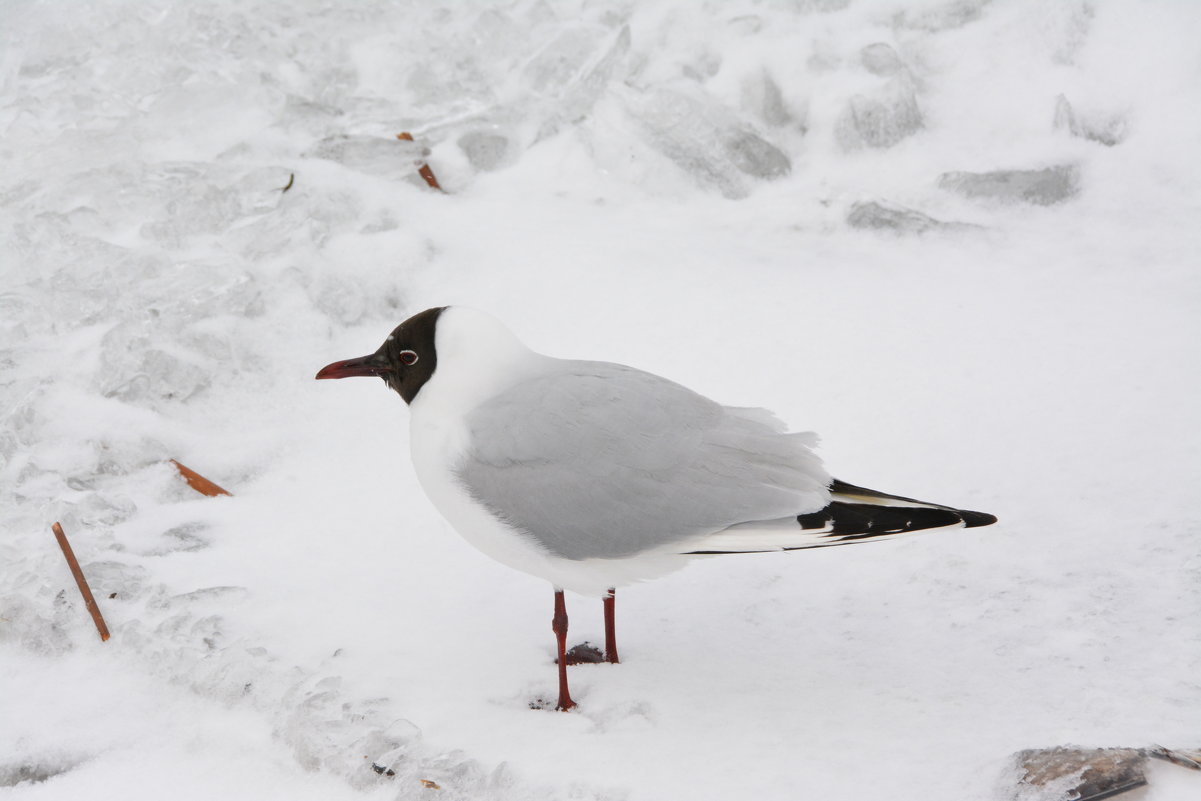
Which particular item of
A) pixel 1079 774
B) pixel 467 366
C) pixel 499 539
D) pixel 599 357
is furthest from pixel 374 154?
pixel 1079 774

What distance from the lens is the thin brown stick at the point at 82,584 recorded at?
256 centimetres

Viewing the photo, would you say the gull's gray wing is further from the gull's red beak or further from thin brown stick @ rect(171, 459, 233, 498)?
thin brown stick @ rect(171, 459, 233, 498)

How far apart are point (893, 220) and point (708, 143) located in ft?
2.75

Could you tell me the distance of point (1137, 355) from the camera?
3348mm

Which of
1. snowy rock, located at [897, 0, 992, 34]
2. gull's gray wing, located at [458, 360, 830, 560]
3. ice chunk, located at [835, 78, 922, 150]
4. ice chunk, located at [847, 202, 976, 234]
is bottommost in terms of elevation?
gull's gray wing, located at [458, 360, 830, 560]

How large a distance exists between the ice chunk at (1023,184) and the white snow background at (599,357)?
0.04 feet

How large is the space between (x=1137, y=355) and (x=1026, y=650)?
1.34 m

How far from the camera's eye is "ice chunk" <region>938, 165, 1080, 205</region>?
A: 13.7 feet

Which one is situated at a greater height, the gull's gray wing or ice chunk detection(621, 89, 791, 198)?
ice chunk detection(621, 89, 791, 198)

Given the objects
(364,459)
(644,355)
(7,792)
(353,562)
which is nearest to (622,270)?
(644,355)

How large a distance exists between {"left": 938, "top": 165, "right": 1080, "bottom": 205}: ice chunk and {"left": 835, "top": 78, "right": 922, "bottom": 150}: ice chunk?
1.33ft

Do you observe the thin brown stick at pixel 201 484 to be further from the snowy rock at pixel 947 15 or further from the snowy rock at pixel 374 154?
the snowy rock at pixel 947 15

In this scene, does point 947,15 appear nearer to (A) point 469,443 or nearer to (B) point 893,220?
(B) point 893,220

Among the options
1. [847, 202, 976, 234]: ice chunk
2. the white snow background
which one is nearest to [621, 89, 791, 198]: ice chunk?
the white snow background
